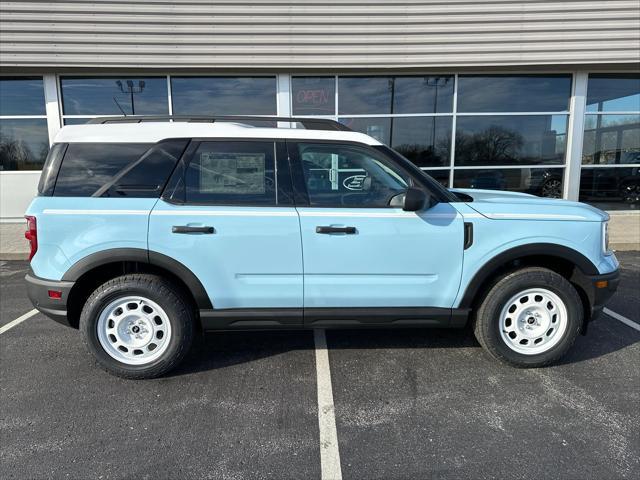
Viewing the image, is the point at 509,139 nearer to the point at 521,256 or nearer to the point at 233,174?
the point at 521,256

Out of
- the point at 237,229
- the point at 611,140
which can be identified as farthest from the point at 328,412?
the point at 611,140

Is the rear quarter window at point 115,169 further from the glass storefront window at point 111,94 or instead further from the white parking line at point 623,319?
the glass storefront window at point 111,94

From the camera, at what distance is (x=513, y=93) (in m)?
10.2

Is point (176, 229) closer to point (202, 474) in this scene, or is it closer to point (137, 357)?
point (137, 357)

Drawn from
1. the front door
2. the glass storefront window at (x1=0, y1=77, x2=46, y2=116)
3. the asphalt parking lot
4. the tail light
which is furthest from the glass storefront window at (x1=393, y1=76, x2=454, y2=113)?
the tail light

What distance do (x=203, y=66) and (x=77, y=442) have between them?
8409 mm

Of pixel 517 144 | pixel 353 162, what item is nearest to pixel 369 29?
pixel 517 144

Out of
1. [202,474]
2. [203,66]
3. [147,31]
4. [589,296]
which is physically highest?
[147,31]

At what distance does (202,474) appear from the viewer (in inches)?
89.0

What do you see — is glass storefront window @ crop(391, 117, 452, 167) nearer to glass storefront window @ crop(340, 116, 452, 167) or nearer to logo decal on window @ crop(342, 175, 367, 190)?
glass storefront window @ crop(340, 116, 452, 167)

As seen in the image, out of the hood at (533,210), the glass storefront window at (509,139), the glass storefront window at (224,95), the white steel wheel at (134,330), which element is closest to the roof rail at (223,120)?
the hood at (533,210)

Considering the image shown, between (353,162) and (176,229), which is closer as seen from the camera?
(176,229)

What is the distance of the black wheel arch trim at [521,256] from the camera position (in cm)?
318

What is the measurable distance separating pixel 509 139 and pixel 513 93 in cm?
108
